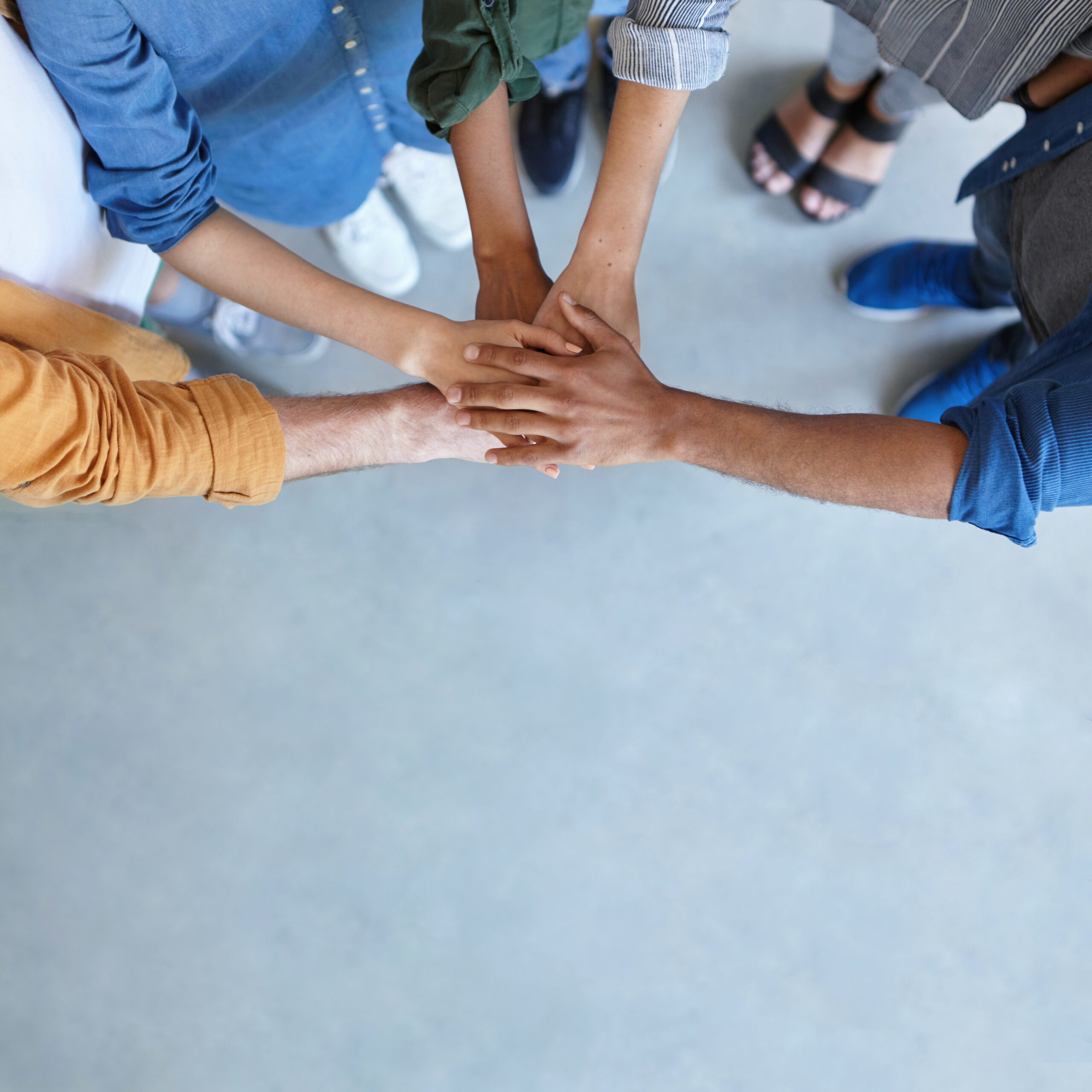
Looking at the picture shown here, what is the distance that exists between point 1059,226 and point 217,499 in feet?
3.49

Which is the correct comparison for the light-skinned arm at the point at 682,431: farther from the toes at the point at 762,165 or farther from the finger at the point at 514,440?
the toes at the point at 762,165

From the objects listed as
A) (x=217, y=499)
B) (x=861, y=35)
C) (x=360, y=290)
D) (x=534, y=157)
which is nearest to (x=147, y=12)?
(x=360, y=290)

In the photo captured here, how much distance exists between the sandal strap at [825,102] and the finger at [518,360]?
92 centimetres

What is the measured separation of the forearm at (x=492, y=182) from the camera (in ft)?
3.17

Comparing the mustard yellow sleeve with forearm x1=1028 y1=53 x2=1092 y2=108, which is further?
forearm x1=1028 y1=53 x2=1092 y2=108

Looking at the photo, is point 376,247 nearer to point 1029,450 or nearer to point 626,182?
point 626,182

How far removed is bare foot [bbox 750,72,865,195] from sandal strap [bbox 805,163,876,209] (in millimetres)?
39

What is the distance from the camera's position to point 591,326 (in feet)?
3.10

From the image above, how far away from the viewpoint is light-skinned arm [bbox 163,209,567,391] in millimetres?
940

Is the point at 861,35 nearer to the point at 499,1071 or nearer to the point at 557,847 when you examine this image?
the point at 557,847

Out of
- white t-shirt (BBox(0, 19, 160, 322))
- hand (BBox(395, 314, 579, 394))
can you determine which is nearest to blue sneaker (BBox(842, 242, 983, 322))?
hand (BBox(395, 314, 579, 394))

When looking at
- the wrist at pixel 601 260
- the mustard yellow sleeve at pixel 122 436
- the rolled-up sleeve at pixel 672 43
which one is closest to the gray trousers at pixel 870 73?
the rolled-up sleeve at pixel 672 43

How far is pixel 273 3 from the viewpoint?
812 millimetres

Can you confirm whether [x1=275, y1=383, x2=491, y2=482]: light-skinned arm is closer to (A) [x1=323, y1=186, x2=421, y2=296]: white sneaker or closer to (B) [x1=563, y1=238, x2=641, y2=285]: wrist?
(B) [x1=563, y1=238, x2=641, y2=285]: wrist
